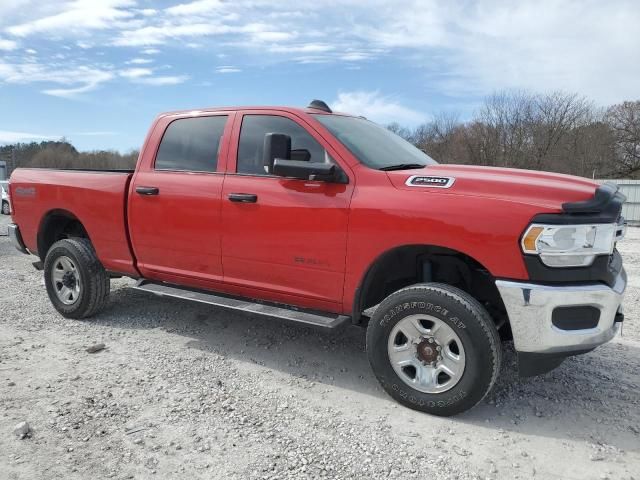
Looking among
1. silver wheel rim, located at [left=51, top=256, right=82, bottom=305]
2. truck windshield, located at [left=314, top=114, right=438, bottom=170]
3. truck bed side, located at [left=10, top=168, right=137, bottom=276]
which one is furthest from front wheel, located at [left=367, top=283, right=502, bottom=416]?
silver wheel rim, located at [left=51, top=256, right=82, bottom=305]

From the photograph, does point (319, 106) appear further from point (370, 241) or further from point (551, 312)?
point (551, 312)

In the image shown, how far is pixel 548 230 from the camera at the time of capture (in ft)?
9.53

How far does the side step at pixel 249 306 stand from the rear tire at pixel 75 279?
0.65 meters

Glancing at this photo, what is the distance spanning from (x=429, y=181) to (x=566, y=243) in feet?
2.96

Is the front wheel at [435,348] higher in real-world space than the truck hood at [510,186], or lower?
lower

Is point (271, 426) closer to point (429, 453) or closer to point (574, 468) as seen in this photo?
point (429, 453)

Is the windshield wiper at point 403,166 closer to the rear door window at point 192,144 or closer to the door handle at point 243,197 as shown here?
the door handle at point 243,197

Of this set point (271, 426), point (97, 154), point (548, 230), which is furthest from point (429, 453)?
point (97, 154)

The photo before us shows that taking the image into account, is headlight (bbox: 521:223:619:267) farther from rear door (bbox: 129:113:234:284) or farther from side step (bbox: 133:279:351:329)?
rear door (bbox: 129:113:234:284)

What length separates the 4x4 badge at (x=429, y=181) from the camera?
3.28 meters

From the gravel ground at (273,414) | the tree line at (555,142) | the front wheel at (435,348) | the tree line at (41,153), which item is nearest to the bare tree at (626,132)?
the tree line at (555,142)

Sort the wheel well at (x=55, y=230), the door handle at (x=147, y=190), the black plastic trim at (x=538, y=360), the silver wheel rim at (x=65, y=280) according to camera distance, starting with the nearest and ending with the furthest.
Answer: the black plastic trim at (x=538, y=360) < the door handle at (x=147, y=190) < the silver wheel rim at (x=65, y=280) < the wheel well at (x=55, y=230)

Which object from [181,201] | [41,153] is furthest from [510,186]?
[41,153]

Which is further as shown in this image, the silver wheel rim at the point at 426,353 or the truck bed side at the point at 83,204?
the truck bed side at the point at 83,204
